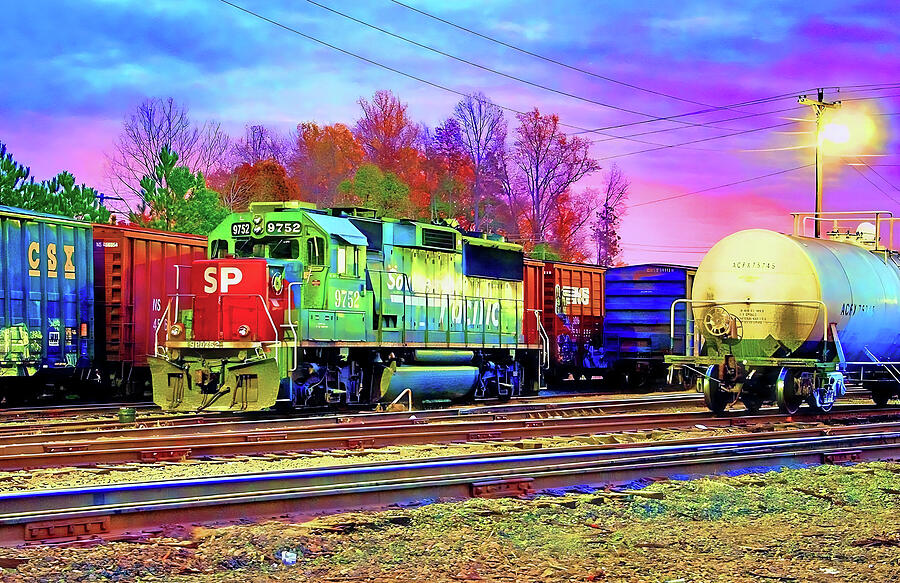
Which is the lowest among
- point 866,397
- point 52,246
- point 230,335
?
point 866,397

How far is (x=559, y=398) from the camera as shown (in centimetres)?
2606

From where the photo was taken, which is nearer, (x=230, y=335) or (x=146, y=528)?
(x=146, y=528)

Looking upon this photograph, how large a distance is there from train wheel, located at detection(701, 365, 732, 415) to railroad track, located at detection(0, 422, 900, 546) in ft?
17.2

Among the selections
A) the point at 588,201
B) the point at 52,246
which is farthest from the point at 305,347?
the point at 588,201

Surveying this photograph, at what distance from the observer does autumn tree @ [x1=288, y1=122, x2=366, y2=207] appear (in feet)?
224

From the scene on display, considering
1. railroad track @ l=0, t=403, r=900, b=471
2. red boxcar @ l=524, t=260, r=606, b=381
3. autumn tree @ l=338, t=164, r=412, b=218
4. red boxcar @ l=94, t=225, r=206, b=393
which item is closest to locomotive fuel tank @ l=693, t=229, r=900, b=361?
railroad track @ l=0, t=403, r=900, b=471

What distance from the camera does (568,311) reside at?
28.9m

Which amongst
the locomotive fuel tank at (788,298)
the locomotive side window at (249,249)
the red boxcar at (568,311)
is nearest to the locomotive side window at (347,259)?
the locomotive side window at (249,249)

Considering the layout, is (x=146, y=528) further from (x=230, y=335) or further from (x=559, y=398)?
(x=559, y=398)

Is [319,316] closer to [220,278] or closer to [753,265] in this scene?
[220,278]

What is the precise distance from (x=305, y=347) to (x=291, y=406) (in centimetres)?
112

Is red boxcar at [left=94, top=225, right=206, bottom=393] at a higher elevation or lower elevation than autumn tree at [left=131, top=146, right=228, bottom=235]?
lower

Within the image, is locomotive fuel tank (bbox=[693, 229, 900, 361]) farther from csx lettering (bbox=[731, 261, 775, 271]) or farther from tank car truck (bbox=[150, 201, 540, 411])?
tank car truck (bbox=[150, 201, 540, 411])

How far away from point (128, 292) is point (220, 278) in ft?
15.3
